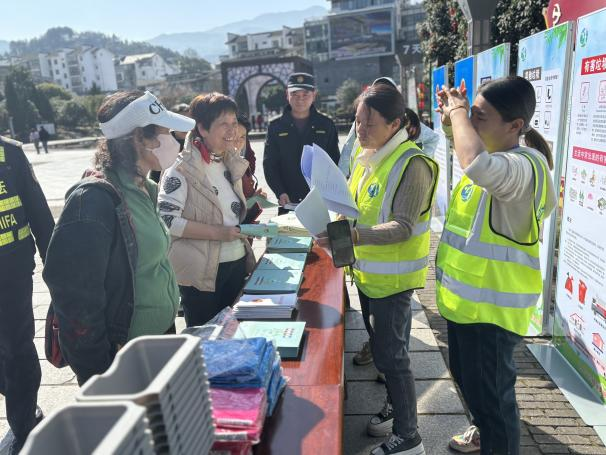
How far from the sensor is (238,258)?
8.73 feet

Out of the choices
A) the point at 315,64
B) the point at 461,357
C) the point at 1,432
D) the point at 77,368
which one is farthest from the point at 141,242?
the point at 315,64

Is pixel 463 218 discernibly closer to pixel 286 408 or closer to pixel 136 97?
pixel 286 408

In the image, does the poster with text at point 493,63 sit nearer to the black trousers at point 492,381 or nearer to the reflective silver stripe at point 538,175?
the reflective silver stripe at point 538,175

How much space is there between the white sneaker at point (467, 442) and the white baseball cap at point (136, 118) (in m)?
2.03

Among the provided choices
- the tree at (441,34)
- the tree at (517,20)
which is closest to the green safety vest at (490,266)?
the tree at (517,20)

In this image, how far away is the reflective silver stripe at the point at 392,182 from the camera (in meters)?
1.93

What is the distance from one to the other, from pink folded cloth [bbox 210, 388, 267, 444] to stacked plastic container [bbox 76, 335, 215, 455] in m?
0.20

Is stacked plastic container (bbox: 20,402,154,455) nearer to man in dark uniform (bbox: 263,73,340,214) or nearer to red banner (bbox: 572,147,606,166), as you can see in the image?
red banner (bbox: 572,147,606,166)

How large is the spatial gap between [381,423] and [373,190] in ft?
4.18

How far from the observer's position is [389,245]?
2.03m

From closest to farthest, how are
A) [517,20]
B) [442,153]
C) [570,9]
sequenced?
[570,9]
[442,153]
[517,20]

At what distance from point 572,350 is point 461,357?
143 centimetres

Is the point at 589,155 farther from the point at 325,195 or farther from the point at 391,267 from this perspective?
the point at 325,195

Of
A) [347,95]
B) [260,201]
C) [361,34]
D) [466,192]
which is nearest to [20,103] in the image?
[347,95]
